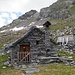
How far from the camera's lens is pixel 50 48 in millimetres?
19875

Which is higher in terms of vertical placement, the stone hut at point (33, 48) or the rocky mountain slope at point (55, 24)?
the rocky mountain slope at point (55, 24)

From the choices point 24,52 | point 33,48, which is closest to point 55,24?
point 33,48

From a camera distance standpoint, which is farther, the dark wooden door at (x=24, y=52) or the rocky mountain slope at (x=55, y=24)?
the rocky mountain slope at (x=55, y=24)

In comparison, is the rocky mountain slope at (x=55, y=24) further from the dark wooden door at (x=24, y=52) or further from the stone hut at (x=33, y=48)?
the stone hut at (x=33, y=48)

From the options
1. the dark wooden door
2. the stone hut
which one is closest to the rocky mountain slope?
the dark wooden door

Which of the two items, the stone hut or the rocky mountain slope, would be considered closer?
the stone hut

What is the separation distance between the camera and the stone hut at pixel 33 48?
18.0 metres

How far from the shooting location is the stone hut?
1805 centimetres

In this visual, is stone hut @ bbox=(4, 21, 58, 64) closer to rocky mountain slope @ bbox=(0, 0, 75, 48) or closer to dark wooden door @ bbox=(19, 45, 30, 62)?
dark wooden door @ bbox=(19, 45, 30, 62)

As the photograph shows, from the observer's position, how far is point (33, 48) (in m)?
18.9

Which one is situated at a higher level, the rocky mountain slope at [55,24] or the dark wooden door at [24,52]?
the rocky mountain slope at [55,24]

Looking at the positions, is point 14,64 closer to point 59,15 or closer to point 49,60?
point 49,60

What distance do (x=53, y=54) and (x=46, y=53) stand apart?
1220mm

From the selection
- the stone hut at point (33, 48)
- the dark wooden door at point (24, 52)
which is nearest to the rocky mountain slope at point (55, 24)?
the dark wooden door at point (24, 52)
